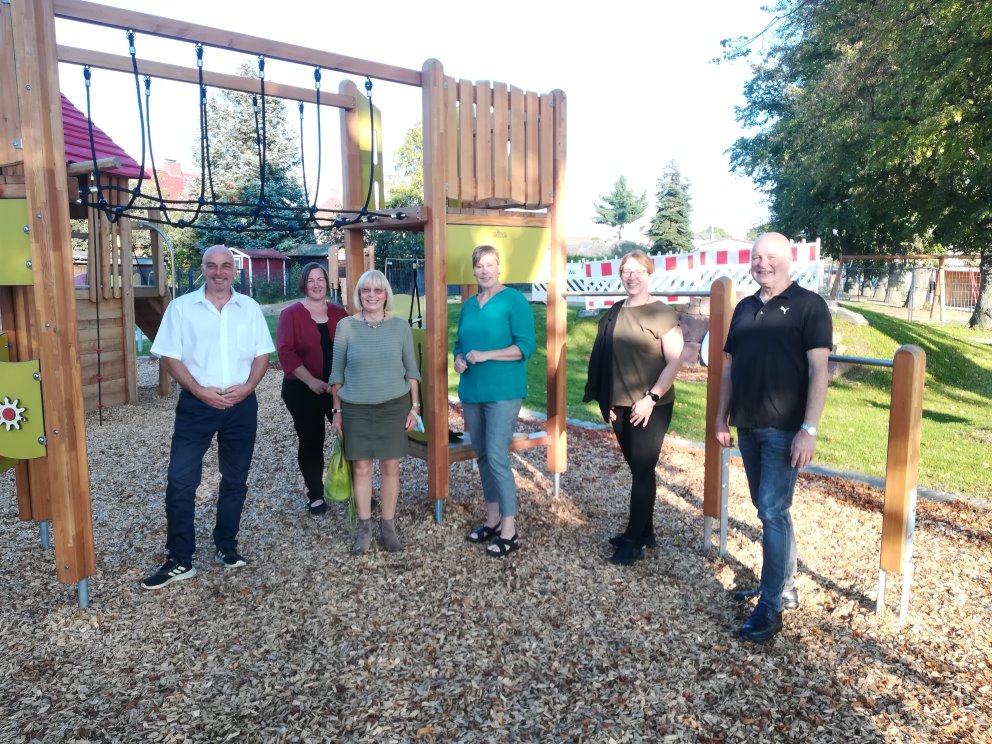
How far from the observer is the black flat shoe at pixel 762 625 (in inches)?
127

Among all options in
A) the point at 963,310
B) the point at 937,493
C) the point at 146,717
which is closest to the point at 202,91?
the point at 146,717

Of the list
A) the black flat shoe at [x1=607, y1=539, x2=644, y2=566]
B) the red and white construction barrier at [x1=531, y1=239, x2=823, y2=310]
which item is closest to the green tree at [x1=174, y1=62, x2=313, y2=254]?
the red and white construction barrier at [x1=531, y1=239, x2=823, y2=310]

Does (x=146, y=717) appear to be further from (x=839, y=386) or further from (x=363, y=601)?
(x=839, y=386)

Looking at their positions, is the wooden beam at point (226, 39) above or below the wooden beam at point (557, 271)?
above

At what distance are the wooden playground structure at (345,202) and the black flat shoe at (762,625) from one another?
27.4 inches

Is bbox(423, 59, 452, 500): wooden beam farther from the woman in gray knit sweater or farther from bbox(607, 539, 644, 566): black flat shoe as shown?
bbox(607, 539, 644, 566): black flat shoe

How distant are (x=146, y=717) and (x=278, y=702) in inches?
18.5

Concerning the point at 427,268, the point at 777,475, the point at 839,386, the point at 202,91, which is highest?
the point at 202,91

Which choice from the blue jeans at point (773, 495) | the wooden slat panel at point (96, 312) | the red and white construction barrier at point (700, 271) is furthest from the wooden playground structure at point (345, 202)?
the red and white construction barrier at point (700, 271)

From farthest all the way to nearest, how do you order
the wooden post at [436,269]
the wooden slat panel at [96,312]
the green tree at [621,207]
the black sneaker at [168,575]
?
1. the green tree at [621,207]
2. the wooden slat panel at [96,312]
3. the wooden post at [436,269]
4. the black sneaker at [168,575]

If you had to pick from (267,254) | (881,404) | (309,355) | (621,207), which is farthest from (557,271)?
(621,207)

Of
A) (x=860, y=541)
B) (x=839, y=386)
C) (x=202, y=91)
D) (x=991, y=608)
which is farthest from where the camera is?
(x=839, y=386)

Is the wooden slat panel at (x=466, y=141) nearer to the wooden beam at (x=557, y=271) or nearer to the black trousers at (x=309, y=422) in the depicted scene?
the wooden beam at (x=557, y=271)

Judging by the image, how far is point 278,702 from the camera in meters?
2.85
